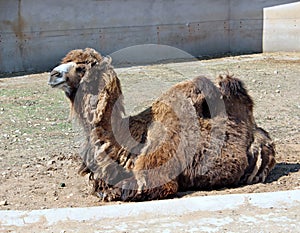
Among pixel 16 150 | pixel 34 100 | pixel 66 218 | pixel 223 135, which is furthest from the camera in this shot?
pixel 34 100

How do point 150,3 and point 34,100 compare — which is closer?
point 34,100

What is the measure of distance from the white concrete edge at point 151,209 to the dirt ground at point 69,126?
0.42 meters

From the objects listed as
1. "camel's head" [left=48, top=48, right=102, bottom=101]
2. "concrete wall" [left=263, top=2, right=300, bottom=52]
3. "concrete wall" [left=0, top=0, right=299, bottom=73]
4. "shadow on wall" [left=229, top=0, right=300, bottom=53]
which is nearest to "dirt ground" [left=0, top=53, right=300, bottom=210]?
"camel's head" [left=48, top=48, right=102, bottom=101]

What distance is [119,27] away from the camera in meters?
15.6

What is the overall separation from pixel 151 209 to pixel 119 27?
11.5 metres

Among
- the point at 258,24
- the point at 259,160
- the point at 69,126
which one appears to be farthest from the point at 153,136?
the point at 258,24

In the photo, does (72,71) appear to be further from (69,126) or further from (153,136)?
(69,126)

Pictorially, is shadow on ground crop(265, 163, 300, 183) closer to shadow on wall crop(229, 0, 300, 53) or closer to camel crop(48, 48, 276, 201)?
camel crop(48, 48, 276, 201)

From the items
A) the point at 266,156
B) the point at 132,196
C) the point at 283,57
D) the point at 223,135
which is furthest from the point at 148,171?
the point at 283,57

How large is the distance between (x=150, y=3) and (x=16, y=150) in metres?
9.73

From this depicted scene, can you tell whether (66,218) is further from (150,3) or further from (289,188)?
(150,3)

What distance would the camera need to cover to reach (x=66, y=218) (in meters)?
4.46

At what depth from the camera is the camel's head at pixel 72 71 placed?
4910mm

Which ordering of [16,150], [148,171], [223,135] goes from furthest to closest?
[16,150], [223,135], [148,171]
